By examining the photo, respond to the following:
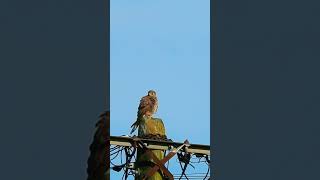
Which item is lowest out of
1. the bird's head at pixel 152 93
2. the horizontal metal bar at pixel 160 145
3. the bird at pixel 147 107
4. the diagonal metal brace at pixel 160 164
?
the diagonal metal brace at pixel 160 164

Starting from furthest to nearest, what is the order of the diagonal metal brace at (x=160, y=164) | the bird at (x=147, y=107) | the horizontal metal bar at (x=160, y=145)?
1. the bird at (x=147, y=107)
2. the diagonal metal brace at (x=160, y=164)
3. the horizontal metal bar at (x=160, y=145)

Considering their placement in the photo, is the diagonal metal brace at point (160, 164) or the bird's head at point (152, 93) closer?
the diagonal metal brace at point (160, 164)

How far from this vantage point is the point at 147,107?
1052cm

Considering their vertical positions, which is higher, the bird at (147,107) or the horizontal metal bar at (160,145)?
the bird at (147,107)

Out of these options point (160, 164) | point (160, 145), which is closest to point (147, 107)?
point (160, 145)

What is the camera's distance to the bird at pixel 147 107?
10.4 meters

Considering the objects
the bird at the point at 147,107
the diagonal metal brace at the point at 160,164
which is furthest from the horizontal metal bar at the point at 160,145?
the bird at the point at 147,107

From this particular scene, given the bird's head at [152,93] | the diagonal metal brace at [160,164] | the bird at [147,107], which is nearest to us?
the diagonal metal brace at [160,164]

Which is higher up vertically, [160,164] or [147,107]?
[147,107]

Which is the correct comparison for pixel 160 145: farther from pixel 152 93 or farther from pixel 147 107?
pixel 152 93

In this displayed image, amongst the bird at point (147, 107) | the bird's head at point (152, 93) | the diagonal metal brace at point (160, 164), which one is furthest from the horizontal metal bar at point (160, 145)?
the bird's head at point (152, 93)

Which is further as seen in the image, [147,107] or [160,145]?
[147,107]

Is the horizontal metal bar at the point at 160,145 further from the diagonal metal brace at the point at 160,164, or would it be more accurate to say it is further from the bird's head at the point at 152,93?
the bird's head at the point at 152,93

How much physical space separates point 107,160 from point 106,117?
0.44 metres
